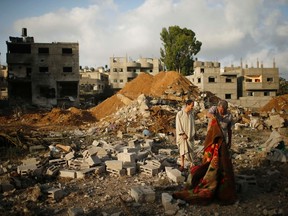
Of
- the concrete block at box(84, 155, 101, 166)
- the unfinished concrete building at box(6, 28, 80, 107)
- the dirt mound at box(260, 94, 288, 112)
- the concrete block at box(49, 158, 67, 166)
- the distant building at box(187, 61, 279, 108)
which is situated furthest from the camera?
the distant building at box(187, 61, 279, 108)

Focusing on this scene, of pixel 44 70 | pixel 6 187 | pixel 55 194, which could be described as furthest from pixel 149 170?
pixel 44 70

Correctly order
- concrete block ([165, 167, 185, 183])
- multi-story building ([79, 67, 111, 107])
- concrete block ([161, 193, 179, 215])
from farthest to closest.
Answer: multi-story building ([79, 67, 111, 107]) → concrete block ([165, 167, 185, 183]) → concrete block ([161, 193, 179, 215])

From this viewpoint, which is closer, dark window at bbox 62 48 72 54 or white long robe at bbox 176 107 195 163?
white long robe at bbox 176 107 195 163

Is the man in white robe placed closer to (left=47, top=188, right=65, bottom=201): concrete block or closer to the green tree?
(left=47, top=188, right=65, bottom=201): concrete block

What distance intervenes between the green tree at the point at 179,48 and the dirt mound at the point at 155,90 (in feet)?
27.8

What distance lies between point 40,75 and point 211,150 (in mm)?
26084

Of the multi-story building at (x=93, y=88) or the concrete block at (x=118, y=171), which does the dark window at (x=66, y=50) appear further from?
the concrete block at (x=118, y=171)

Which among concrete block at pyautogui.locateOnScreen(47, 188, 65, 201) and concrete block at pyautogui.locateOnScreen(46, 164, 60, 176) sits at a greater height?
concrete block at pyautogui.locateOnScreen(46, 164, 60, 176)

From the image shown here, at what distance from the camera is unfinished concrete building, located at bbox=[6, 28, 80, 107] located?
2762 cm

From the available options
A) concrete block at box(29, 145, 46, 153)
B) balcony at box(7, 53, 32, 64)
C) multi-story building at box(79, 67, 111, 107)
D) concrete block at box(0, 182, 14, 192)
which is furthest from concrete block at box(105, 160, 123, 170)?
Answer: multi-story building at box(79, 67, 111, 107)

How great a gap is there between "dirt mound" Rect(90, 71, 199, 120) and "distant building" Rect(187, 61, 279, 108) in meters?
6.46

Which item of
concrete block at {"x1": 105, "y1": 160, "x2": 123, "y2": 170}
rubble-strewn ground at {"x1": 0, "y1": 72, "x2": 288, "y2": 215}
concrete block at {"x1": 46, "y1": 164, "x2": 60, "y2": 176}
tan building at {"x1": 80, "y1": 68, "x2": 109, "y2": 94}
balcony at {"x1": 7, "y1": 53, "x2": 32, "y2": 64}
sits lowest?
rubble-strewn ground at {"x1": 0, "y1": 72, "x2": 288, "y2": 215}

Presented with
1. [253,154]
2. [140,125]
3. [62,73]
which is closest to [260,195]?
[253,154]

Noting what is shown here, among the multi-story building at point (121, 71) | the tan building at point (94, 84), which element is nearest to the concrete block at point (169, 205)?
the tan building at point (94, 84)
